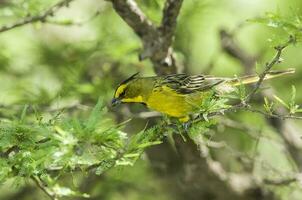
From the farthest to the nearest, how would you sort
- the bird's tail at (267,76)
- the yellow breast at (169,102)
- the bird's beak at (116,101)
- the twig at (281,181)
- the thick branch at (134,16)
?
the bird's beak at (116,101), the twig at (281,181), the yellow breast at (169,102), the thick branch at (134,16), the bird's tail at (267,76)

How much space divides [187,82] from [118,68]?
1.50 metres

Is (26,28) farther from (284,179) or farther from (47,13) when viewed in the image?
(284,179)

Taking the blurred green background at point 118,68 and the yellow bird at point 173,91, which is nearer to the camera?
the yellow bird at point 173,91

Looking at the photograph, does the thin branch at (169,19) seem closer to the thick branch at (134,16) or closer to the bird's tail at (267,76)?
the thick branch at (134,16)

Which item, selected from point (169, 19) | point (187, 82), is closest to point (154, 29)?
point (169, 19)

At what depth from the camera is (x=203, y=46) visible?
21.6 ft

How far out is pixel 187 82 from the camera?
3990mm

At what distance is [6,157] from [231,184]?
7.17ft

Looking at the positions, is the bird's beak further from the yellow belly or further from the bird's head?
the yellow belly

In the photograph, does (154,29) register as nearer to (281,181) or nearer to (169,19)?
(169,19)

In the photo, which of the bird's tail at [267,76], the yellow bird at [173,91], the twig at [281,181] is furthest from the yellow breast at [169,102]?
the twig at [281,181]

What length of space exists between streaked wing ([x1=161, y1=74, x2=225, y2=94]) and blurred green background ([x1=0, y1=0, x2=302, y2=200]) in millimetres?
565

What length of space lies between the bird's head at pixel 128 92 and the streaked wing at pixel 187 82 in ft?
0.98

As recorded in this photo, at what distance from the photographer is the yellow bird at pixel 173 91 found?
3.78 metres
